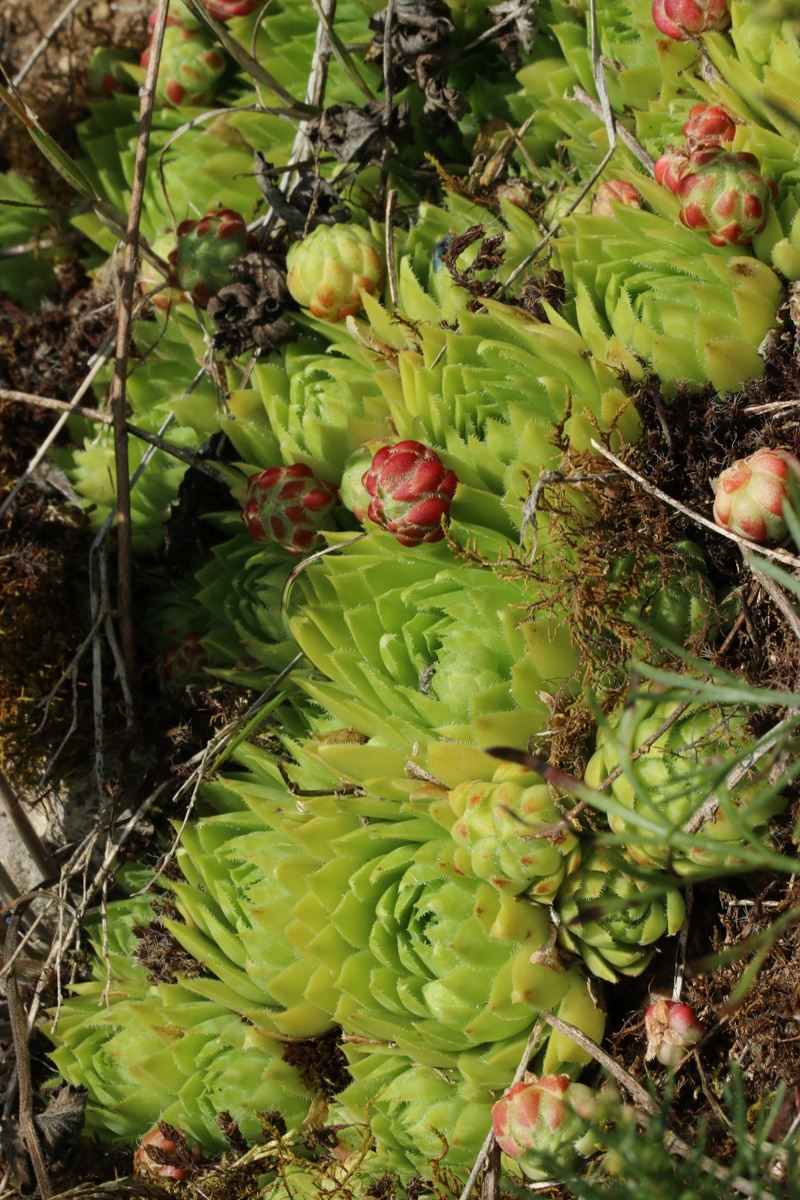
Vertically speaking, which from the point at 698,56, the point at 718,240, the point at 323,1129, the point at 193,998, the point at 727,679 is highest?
the point at 698,56

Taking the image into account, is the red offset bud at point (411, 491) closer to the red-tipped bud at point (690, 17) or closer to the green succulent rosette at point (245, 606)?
the green succulent rosette at point (245, 606)

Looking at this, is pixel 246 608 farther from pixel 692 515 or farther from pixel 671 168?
pixel 671 168

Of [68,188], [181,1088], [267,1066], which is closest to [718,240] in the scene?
[267,1066]

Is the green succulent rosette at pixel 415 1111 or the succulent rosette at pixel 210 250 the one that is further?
the succulent rosette at pixel 210 250

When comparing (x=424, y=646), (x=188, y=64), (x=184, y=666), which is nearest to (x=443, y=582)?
(x=424, y=646)

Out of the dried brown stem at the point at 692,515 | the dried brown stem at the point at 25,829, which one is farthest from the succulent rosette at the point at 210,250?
the dried brown stem at the point at 25,829

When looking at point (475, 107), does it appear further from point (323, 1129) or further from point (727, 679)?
point (323, 1129)
